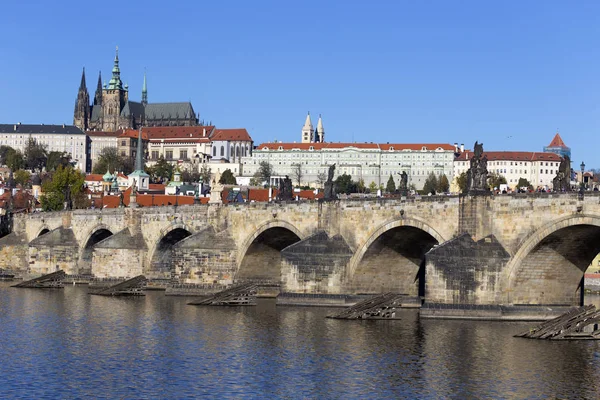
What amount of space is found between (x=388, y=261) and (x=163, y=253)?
18921 mm

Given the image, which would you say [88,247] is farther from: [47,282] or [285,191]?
[285,191]

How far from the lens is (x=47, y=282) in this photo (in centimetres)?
6475

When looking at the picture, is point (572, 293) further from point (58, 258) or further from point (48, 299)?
point (58, 258)

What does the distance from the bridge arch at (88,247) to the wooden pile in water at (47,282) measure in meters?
5.49

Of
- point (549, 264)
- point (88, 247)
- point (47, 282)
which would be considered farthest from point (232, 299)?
point (88, 247)

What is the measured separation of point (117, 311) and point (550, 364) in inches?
866

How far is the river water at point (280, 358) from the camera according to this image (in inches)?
1209

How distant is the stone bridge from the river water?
1885mm

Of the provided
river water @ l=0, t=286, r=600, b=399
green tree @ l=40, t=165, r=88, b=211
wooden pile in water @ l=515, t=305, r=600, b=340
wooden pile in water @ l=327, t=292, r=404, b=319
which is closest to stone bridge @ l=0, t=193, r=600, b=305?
river water @ l=0, t=286, r=600, b=399

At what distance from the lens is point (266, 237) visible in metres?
56.9

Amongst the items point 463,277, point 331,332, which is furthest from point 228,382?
point 463,277

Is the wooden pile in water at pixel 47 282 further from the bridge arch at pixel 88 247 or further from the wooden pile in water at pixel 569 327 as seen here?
the wooden pile in water at pixel 569 327

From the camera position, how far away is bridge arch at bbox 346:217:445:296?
48.4 m

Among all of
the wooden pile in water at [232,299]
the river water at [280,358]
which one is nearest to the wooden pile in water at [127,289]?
the wooden pile in water at [232,299]
